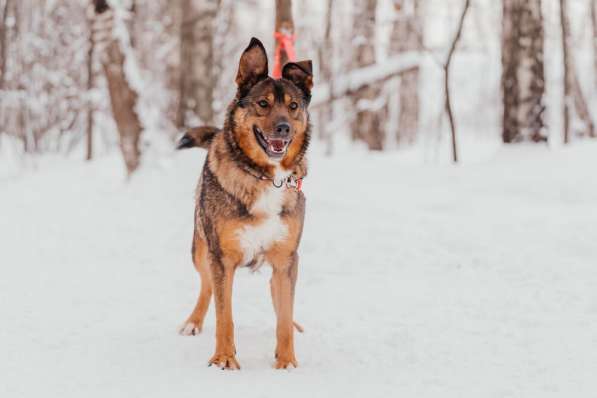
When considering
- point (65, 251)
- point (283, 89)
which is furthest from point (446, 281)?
point (65, 251)

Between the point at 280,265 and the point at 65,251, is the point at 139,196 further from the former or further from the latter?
the point at 280,265

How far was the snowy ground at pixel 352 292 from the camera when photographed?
11.3ft

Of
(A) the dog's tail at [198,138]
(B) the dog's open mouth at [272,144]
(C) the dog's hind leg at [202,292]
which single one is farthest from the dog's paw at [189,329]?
(B) the dog's open mouth at [272,144]

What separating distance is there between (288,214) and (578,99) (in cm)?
1325

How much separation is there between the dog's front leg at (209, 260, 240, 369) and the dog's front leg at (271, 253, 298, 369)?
0.26 metres

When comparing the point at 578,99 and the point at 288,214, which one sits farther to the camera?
the point at 578,99

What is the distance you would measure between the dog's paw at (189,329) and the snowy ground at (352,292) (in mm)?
68

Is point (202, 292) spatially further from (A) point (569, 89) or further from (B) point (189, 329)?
(A) point (569, 89)

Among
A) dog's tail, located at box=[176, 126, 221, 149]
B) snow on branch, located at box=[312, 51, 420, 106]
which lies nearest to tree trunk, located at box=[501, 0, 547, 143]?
snow on branch, located at box=[312, 51, 420, 106]

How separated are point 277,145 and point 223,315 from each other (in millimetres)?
1006

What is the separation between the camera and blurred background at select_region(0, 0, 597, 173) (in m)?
9.83

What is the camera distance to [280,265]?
365cm

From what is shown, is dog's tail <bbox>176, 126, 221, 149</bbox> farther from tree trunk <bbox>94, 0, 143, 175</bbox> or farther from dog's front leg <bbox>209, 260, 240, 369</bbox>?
tree trunk <bbox>94, 0, 143, 175</bbox>

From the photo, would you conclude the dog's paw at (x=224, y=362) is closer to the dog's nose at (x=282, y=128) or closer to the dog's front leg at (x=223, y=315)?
the dog's front leg at (x=223, y=315)
